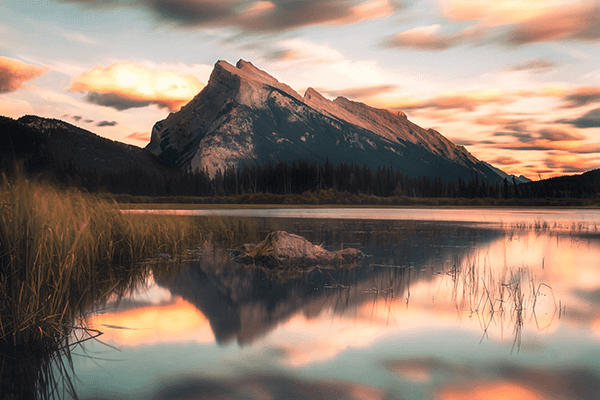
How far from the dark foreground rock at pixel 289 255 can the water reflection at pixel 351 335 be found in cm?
132

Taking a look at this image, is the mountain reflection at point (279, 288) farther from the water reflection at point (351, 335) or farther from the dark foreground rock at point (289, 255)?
the dark foreground rock at point (289, 255)

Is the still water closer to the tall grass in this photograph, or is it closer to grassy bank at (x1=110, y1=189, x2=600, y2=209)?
the tall grass

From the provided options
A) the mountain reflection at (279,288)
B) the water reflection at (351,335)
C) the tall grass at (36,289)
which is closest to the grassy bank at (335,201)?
the mountain reflection at (279,288)

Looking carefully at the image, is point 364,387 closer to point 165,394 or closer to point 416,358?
point 416,358

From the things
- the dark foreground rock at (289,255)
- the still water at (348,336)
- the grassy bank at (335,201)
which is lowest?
the still water at (348,336)

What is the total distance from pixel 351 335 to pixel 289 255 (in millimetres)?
9107

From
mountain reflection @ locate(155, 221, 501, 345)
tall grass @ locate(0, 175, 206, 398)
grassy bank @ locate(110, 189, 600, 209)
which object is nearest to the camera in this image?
tall grass @ locate(0, 175, 206, 398)

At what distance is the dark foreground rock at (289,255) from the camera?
18.3 m

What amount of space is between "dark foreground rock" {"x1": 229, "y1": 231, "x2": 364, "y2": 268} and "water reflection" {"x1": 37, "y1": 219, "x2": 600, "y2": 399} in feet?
4.34

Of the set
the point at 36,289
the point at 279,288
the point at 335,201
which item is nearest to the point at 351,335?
the point at 279,288

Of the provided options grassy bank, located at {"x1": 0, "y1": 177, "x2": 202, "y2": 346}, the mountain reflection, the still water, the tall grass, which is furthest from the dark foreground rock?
grassy bank, located at {"x1": 0, "y1": 177, "x2": 202, "y2": 346}

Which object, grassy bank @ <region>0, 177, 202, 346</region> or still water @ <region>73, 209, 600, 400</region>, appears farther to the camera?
grassy bank @ <region>0, 177, 202, 346</region>

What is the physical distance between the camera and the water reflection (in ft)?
23.0

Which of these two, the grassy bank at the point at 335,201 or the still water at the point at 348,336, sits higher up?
→ the grassy bank at the point at 335,201
